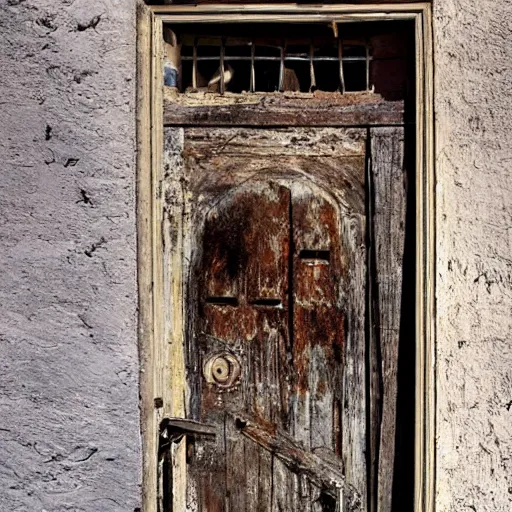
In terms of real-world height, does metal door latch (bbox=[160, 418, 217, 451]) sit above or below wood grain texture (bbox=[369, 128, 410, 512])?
below

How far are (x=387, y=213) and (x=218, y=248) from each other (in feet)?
2.07

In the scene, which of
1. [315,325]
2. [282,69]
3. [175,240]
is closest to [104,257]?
[175,240]

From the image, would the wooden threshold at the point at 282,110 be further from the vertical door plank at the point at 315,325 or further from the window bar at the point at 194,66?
the vertical door plank at the point at 315,325

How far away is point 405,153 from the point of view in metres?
3.40

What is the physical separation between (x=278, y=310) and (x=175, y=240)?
460 mm

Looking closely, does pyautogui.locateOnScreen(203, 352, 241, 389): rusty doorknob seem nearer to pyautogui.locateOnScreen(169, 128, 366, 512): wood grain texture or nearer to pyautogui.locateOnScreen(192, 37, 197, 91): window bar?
pyautogui.locateOnScreen(169, 128, 366, 512): wood grain texture

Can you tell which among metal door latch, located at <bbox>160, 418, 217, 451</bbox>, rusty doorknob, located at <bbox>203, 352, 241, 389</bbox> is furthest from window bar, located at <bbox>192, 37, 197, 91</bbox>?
metal door latch, located at <bbox>160, 418, 217, 451</bbox>

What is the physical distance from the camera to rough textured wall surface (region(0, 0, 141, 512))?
3396 millimetres

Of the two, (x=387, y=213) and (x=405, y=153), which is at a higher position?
(x=405, y=153)

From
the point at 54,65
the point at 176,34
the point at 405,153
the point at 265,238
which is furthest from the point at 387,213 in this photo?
the point at 54,65

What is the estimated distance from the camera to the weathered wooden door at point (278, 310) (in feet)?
11.3

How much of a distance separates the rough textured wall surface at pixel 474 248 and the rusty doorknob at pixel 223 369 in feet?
Answer: 2.44

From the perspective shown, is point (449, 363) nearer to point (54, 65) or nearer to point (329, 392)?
point (329, 392)

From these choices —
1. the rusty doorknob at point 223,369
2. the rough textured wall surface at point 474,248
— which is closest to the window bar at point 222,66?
the rough textured wall surface at point 474,248
